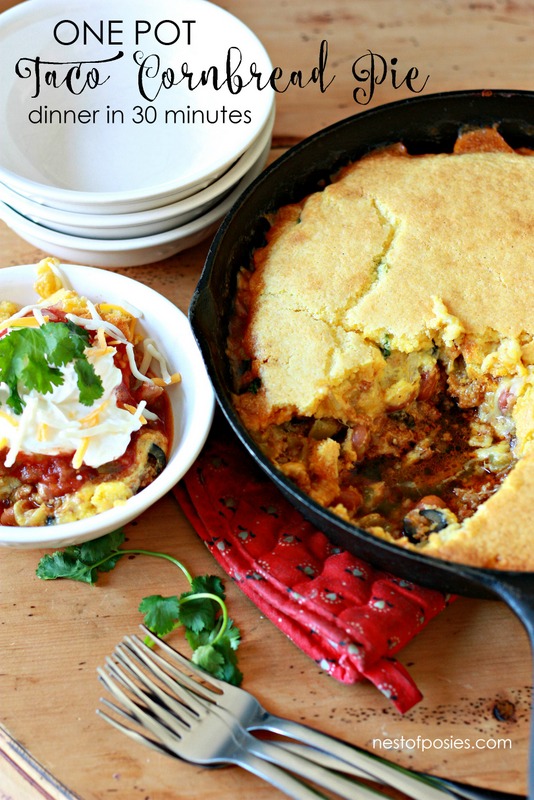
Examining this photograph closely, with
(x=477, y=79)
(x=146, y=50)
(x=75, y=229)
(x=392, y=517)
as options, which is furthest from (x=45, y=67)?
(x=392, y=517)

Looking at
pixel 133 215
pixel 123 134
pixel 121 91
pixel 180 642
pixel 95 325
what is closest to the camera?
pixel 180 642

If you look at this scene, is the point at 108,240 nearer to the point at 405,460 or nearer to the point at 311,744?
the point at 405,460

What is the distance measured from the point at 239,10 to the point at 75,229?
163 centimetres

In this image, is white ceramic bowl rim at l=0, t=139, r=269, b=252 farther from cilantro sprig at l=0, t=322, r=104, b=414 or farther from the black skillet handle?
the black skillet handle

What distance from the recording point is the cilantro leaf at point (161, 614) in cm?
200

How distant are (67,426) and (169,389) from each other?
1.33 feet

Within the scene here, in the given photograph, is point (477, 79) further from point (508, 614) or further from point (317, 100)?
point (508, 614)

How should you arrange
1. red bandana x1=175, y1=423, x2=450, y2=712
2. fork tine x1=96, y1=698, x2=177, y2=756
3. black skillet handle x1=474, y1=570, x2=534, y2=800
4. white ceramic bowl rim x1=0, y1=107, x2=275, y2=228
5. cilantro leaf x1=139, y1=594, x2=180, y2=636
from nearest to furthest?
1. black skillet handle x1=474, y1=570, x2=534, y2=800
2. fork tine x1=96, y1=698, x2=177, y2=756
3. red bandana x1=175, y1=423, x2=450, y2=712
4. cilantro leaf x1=139, y1=594, x2=180, y2=636
5. white ceramic bowl rim x1=0, y1=107, x2=275, y2=228

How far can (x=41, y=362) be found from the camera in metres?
2.04

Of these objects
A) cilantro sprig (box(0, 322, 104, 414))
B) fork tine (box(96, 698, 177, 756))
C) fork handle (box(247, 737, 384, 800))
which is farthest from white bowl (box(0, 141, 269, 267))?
fork handle (box(247, 737, 384, 800))

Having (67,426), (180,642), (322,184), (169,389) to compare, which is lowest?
(180,642)

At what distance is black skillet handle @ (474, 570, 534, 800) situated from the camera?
1.65 meters

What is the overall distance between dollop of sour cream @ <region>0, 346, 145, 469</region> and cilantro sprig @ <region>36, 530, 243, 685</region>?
237mm

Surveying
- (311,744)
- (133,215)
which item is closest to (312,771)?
(311,744)
